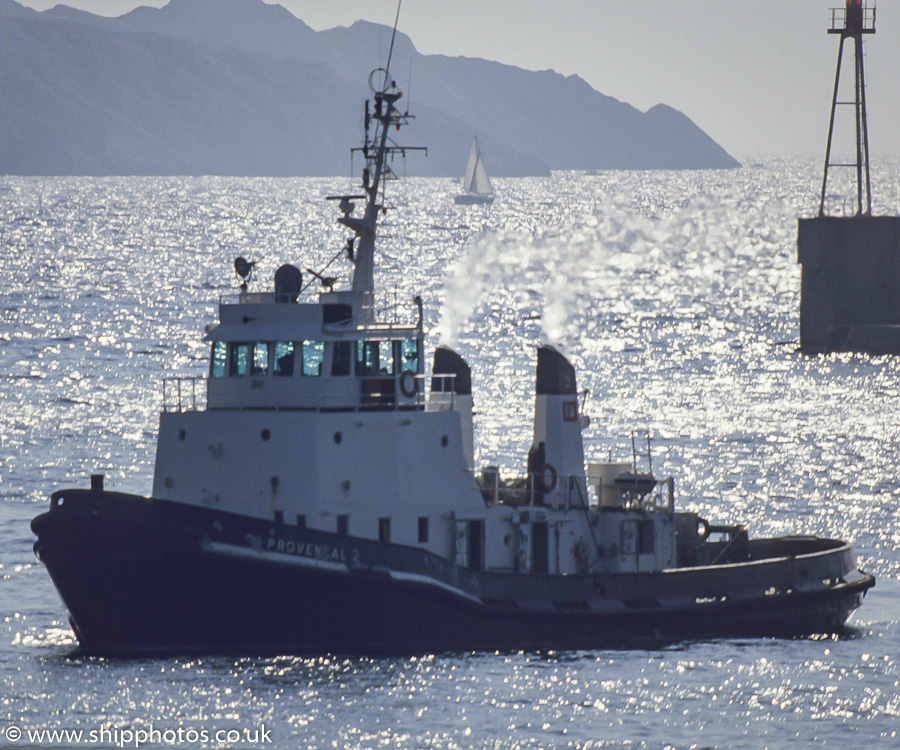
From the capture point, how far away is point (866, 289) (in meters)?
71.6

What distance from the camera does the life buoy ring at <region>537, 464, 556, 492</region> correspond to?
2819cm

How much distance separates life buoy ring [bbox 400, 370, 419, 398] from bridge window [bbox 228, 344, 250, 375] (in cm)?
274

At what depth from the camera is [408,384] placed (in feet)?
87.2

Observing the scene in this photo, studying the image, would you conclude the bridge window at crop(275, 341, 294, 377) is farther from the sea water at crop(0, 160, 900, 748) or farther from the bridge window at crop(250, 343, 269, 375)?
the sea water at crop(0, 160, 900, 748)

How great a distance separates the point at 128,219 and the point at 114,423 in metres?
135

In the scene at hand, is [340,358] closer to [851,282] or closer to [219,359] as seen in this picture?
[219,359]

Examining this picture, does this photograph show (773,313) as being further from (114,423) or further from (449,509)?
(449,509)

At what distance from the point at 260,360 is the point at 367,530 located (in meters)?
3.54

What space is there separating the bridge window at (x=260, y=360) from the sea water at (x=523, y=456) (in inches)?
198

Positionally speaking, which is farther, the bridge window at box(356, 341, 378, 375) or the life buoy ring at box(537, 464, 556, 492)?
the life buoy ring at box(537, 464, 556, 492)

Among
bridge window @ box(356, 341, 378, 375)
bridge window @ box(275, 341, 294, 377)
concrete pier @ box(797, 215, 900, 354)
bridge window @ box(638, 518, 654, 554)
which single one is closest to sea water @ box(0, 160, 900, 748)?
concrete pier @ box(797, 215, 900, 354)

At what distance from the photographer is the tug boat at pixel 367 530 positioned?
24562mm

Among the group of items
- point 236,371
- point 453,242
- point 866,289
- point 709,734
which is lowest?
point 709,734

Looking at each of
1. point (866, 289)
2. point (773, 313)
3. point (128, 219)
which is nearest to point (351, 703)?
point (866, 289)
